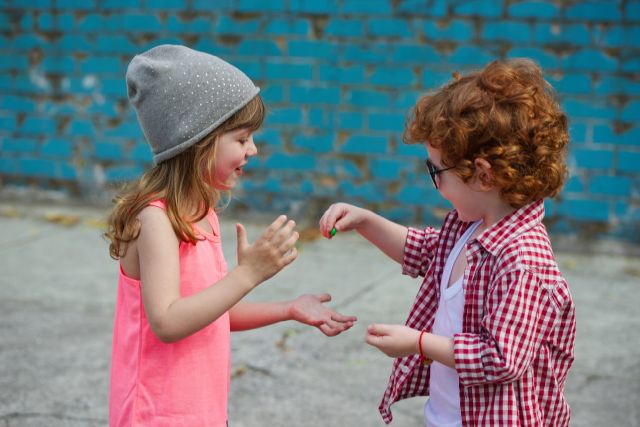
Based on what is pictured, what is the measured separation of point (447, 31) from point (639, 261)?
1.82m

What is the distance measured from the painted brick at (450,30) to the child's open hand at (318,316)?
3.43 meters

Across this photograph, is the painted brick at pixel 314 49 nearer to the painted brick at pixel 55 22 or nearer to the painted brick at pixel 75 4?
the painted brick at pixel 75 4

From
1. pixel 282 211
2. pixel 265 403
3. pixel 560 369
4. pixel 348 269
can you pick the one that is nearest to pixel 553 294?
pixel 560 369

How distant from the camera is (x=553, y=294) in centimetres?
192

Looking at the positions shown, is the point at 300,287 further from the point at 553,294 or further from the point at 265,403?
the point at 553,294

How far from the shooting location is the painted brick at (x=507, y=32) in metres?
5.29

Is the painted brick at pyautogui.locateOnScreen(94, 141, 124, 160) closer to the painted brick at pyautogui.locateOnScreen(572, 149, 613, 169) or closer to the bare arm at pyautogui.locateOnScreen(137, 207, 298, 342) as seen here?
the painted brick at pyautogui.locateOnScreen(572, 149, 613, 169)

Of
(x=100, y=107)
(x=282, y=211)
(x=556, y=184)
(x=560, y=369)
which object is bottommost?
(x=282, y=211)

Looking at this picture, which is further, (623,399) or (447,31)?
(447,31)

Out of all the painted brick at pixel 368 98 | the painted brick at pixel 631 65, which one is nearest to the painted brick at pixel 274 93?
the painted brick at pixel 368 98

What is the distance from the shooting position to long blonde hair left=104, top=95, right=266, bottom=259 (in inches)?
80.8

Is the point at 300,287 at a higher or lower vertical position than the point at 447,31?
lower

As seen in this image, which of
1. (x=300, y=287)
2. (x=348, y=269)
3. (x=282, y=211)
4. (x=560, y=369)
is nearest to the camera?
(x=560, y=369)

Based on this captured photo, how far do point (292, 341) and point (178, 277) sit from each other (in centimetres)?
204
